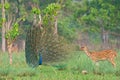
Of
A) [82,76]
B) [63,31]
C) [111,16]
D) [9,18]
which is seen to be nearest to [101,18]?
[111,16]

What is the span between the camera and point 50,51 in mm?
15398

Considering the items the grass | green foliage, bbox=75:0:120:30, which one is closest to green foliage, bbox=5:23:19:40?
the grass

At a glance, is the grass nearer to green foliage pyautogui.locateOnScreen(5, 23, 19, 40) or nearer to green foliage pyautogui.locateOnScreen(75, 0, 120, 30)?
green foliage pyautogui.locateOnScreen(5, 23, 19, 40)

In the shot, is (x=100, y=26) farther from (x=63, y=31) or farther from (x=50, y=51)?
(x=50, y=51)

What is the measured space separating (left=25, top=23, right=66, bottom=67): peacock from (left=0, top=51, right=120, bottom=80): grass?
32cm

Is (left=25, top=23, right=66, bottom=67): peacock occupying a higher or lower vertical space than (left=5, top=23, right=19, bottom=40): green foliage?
lower

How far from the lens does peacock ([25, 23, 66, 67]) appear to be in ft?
50.2

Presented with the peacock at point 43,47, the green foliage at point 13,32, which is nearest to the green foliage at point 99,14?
the green foliage at point 13,32

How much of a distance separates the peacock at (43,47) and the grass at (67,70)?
0.32 m

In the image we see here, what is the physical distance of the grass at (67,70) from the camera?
12766 millimetres

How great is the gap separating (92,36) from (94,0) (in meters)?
16.0

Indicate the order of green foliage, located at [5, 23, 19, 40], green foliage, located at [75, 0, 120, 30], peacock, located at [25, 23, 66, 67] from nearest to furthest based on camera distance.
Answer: peacock, located at [25, 23, 66, 67], green foliage, located at [5, 23, 19, 40], green foliage, located at [75, 0, 120, 30]

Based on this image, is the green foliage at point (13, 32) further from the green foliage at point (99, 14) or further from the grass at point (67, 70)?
the green foliage at point (99, 14)

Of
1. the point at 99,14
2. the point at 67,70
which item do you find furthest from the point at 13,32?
the point at 99,14
